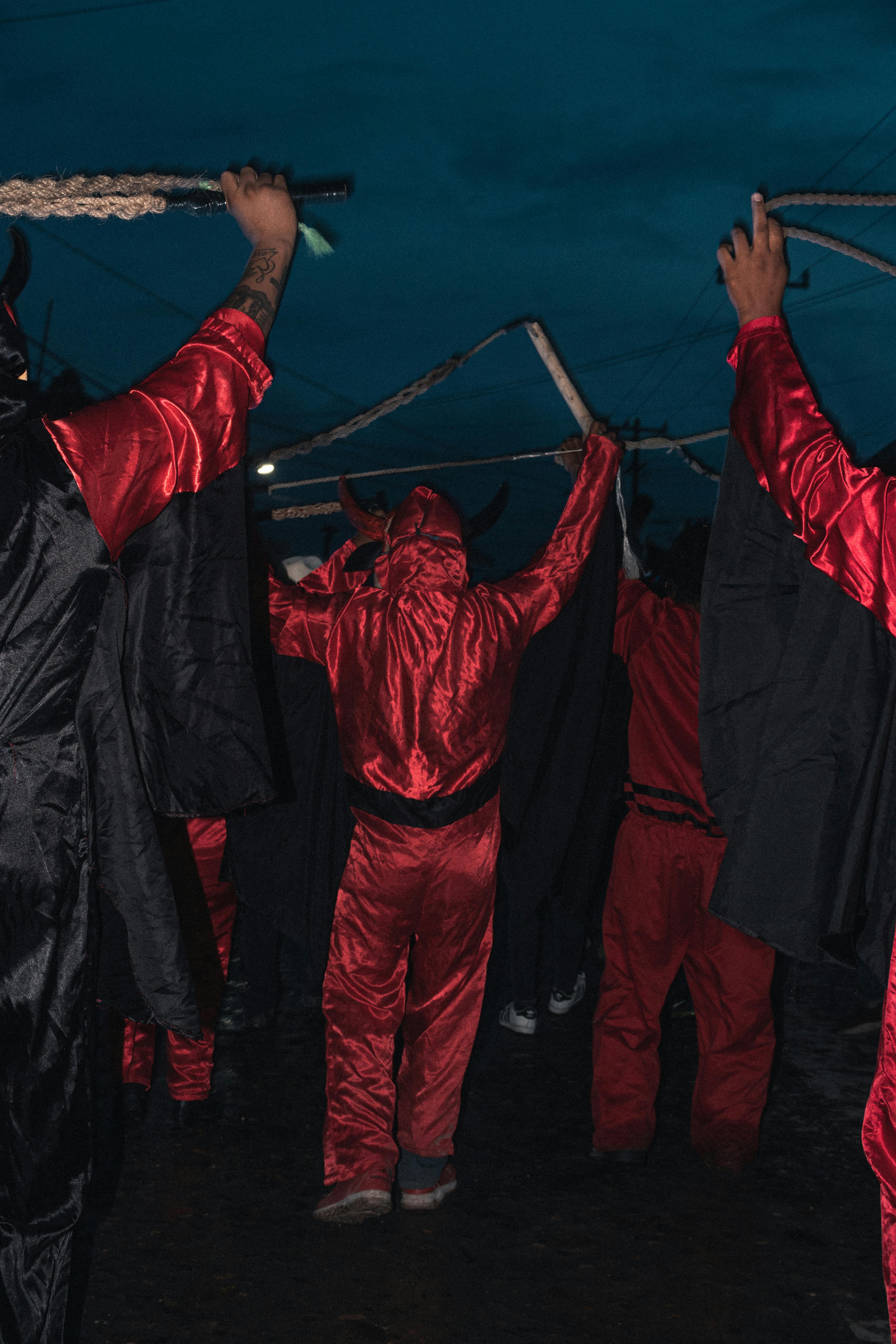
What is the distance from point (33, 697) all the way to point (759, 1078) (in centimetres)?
281

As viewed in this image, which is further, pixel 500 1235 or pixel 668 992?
pixel 668 992

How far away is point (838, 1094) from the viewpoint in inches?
174

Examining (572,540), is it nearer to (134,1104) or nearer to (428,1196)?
(428,1196)

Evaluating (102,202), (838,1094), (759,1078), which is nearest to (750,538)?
(102,202)

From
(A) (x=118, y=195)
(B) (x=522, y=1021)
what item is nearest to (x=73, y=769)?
(A) (x=118, y=195)

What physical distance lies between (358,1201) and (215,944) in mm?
1112

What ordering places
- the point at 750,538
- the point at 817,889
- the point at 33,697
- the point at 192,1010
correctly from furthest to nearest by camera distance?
1. the point at 750,538
2. the point at 817,889
3. the point at 192,1010
4. the point at 33,697

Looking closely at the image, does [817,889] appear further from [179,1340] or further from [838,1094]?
[838,1094]

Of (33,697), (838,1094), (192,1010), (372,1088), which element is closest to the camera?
(33,697)

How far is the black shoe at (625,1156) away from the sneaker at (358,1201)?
0.79m

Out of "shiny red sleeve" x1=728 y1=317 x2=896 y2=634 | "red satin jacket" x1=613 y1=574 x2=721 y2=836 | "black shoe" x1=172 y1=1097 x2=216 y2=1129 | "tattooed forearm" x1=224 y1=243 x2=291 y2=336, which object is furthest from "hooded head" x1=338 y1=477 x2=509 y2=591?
"black shoe" x1=172 y1=1097 x2=216 y2=1129

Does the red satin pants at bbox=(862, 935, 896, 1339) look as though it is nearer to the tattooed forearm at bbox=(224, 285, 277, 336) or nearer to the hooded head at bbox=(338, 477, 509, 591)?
the tattooed forearm at bbox=(224, 285, 277, 336)

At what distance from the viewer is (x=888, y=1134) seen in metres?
1.94

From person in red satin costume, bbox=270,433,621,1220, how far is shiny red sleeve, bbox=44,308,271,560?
1388 mm
